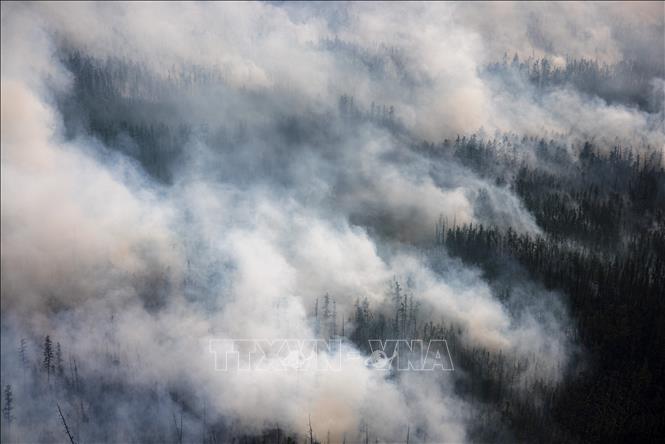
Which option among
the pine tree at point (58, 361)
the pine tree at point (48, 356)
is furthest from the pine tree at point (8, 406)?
the pine tree at point (58, 361)

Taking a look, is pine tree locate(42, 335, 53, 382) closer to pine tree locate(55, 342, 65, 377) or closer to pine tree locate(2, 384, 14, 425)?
pine tree locate(55, 342, 65, 377)

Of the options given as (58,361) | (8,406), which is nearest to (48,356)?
(58,361)

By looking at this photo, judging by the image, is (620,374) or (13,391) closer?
(13,391)

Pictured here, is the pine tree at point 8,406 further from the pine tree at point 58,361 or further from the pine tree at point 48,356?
the pine tree at point 58,361

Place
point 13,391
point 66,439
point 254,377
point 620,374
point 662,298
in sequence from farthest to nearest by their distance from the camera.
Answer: point 662,298 → point 620,374 → point 254,377 → point 13,391 → point 66,439

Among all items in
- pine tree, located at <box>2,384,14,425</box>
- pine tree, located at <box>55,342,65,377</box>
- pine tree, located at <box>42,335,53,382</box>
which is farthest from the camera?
pine tree, located at <box>55,342,65,377</box>

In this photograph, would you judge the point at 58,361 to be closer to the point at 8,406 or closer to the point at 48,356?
the point at 48,356

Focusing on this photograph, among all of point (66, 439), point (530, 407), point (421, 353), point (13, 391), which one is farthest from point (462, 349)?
point (13, 391)

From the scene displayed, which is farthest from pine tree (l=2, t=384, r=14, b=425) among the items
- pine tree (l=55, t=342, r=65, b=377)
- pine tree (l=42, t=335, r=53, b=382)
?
pine tree (l=55, t=342, r=65, b=377)

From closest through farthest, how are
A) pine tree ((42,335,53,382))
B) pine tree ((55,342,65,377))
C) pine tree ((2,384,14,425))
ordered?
1. pine tree ((2,384,14,425))
2. pine tree ((42,335,53,382))
3. pine tree ((55,342,65,377))

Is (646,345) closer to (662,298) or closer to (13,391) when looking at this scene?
(662,298)

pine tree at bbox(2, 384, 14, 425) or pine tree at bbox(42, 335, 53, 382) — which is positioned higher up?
pine tree at bbox(42, 335, 53, 382)
